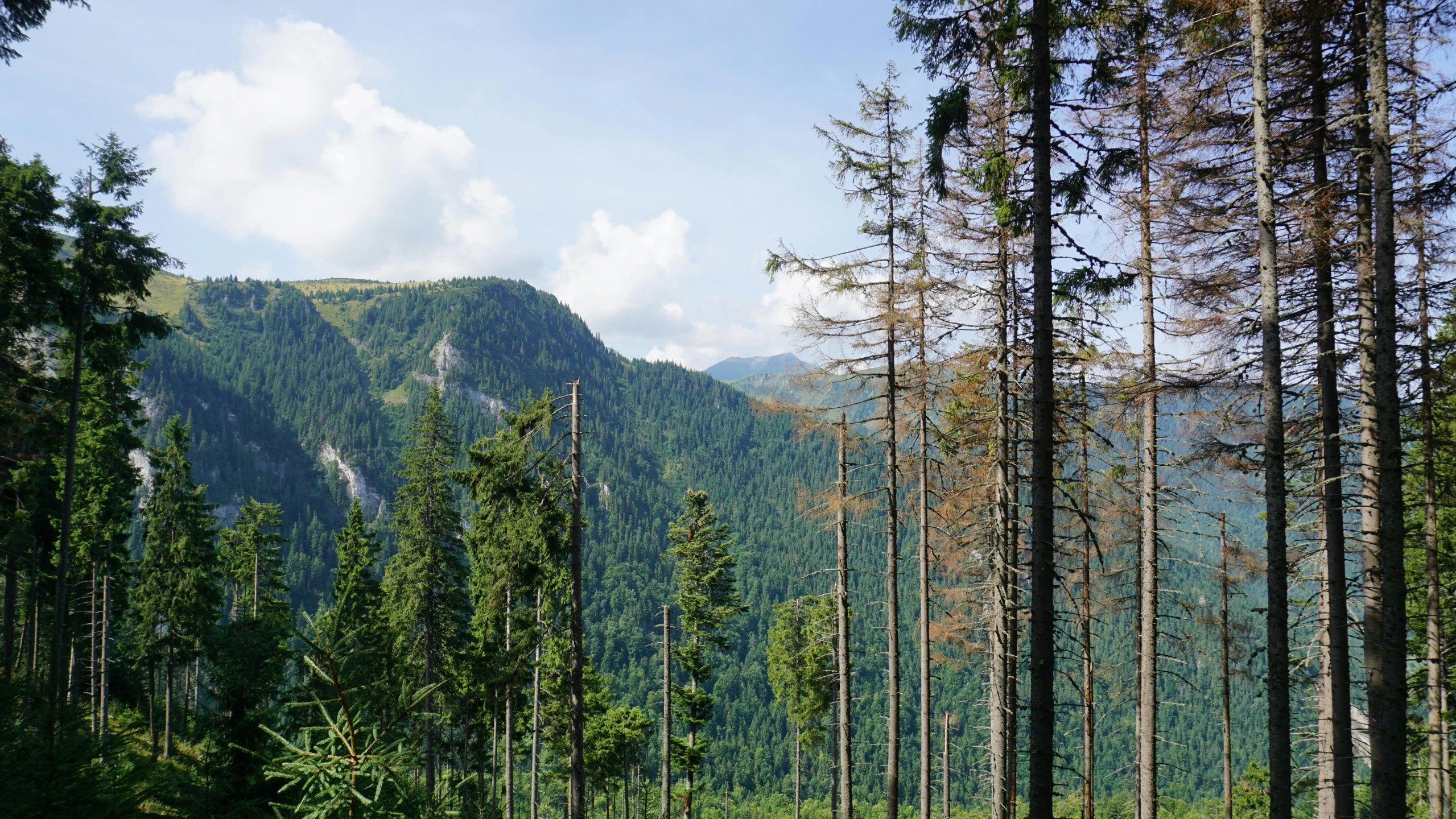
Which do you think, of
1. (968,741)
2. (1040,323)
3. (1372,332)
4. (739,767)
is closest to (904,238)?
(1040,323)

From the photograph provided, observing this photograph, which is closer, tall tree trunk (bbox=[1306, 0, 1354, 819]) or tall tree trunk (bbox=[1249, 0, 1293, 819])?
tall tree trunk (bbox=[1249, 0, 1293, 819])

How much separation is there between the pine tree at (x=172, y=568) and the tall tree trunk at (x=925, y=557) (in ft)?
82.7

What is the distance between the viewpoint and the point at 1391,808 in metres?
7.37

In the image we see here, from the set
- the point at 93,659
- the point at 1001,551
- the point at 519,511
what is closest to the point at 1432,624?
the point at 1001,551

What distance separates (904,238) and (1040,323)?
5.77 meters

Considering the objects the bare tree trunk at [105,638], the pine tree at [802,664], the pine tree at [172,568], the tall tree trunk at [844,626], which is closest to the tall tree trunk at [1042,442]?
the tall tree trunk at [844,626]

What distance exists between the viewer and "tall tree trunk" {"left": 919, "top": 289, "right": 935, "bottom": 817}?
1206 cm

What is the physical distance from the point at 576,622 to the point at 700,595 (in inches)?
408

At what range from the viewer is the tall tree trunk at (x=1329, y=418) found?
28.2 ft

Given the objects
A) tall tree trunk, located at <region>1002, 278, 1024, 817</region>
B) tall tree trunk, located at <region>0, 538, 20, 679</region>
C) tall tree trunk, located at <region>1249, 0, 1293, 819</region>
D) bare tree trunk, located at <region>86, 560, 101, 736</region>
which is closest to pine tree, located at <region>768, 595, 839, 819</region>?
tall tree trunk, located at <region>1002, 278, 1024, 817</region>

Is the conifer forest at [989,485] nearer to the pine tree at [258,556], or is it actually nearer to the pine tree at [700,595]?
the pine tree at [700,595]

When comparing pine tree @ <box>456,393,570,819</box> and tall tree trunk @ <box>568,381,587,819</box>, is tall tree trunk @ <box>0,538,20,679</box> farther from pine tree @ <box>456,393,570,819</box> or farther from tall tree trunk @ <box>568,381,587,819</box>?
tall tree trunk @ <box>568,381,587,819</box>

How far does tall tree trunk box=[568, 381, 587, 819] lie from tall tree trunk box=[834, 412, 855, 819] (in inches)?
194

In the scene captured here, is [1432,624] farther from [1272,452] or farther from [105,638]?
[105,638]
